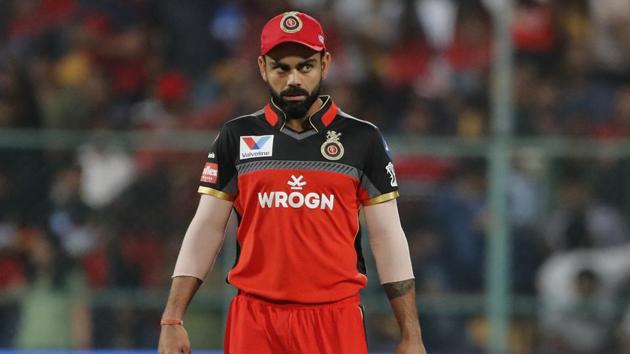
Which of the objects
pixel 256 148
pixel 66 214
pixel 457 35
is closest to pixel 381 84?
pixel 457 35

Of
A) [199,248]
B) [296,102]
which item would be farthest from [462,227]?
[296,102]

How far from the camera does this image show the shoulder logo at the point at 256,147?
15.6 feet

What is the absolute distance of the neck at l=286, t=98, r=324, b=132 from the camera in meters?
4.79

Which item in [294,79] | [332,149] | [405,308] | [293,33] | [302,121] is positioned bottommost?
[405,308]

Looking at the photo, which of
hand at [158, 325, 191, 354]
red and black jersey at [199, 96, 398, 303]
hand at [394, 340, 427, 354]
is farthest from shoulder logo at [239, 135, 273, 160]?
hand at [394, 340, 427, 354]

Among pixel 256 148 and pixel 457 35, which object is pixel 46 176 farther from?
pixel 256 148

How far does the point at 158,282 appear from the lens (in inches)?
355

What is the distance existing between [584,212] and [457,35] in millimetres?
1688

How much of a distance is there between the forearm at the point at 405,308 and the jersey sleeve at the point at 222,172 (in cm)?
65

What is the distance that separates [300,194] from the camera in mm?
4680

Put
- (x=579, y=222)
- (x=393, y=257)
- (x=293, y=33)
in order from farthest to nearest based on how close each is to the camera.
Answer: (x=579, y=222)
(x=393, y=257)
(x=293, y=33)

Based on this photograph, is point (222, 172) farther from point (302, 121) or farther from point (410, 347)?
point (410, 347)

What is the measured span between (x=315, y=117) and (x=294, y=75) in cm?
17

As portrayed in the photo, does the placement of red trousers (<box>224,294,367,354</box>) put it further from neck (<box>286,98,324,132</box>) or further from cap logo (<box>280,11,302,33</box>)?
cap logo (<box>280,11,302,33</box>)
